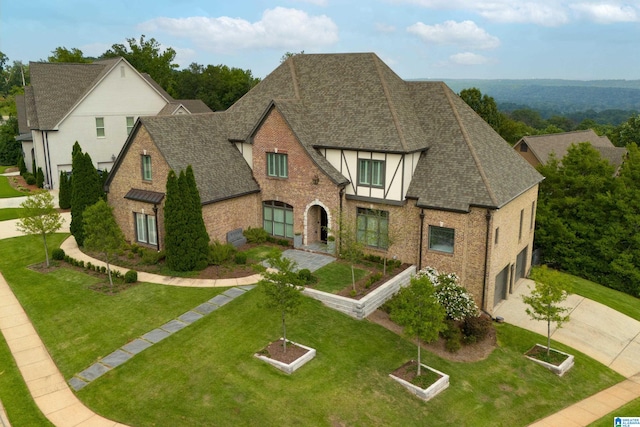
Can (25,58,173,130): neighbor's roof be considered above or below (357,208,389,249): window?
above

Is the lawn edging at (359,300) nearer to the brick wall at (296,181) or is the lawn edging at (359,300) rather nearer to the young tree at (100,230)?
the brick wall at (296,181)

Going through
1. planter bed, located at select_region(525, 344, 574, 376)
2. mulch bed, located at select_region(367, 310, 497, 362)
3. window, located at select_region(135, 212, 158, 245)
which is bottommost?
planter bed, located at select_region(525, 344, 574, 376)

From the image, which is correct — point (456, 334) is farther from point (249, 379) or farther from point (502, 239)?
point (249, 379)

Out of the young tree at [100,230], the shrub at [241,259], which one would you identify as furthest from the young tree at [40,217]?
the shrub at [241,259]

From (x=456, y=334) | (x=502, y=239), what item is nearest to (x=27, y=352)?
(x=456, y=334)

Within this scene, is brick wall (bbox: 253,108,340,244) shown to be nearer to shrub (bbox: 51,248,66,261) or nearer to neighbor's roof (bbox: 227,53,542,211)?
neighbor's roof (bbox: 227,53,542,211)

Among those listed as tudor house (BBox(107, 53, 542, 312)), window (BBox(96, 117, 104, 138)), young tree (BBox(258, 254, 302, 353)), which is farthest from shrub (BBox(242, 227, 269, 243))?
window (BBox(96, 117, 104, 138))

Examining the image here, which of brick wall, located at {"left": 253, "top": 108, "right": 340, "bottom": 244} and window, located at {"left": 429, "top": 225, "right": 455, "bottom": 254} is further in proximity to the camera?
brick wall, located at {"left": 253, "top": 108, "right": 340, "bottom": 244}

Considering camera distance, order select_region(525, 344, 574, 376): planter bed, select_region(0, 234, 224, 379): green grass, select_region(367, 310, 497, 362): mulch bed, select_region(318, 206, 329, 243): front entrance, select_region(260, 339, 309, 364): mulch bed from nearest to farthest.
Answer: select_region(260, 339, 309, 364): mulch bed
select_region(0, 234, 224, 379): green grass
select_region(525, 344, 574, 376): planter bed
select_region(367, 310, 497, 362): mulch bed
select_region(318, 206, 329, 243): front entrance

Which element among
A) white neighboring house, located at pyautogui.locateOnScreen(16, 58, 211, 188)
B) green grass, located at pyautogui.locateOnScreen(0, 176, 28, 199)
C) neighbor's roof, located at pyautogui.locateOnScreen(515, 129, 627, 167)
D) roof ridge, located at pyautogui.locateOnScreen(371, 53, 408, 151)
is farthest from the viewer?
neighbor's roof, located at pyautogui.locateOnScreen(515, 129, 627, 167)
